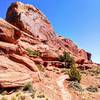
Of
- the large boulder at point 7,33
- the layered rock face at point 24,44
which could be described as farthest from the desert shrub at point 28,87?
the large boulder at point 7,33

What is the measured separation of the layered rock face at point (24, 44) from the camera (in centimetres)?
2975

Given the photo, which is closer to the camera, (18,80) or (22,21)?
(18,80)

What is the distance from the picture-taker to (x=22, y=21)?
235 feet

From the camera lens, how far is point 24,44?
62.6m

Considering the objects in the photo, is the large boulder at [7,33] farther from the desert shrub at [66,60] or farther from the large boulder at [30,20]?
the large boulder at [30,20]

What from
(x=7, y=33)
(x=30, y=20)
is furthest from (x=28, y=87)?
(x=30, y=20)

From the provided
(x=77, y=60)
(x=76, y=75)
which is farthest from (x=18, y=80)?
(x=77, y=60)

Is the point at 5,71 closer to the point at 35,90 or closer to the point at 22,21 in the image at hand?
the point at 35,90

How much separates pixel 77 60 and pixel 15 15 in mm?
23764

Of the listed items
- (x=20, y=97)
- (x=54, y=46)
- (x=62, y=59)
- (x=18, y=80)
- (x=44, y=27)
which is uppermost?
(x=44, y=27)

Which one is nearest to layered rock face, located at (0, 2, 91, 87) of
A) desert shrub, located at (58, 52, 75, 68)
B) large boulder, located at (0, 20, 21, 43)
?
large boulder, located at (0, 20, 21, 43)

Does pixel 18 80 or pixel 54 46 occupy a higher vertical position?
pixel 54 46

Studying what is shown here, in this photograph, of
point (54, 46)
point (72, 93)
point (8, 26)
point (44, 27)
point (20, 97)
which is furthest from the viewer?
point (44, 27)

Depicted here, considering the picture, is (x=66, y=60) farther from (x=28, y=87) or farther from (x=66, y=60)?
(x=28, y=87)
